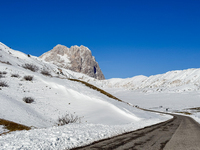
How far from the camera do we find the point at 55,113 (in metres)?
18.1

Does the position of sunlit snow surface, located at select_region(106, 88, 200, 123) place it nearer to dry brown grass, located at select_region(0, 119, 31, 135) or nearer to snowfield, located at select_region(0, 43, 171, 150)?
snowfield, located at select_region(0, 43, 171, 150)

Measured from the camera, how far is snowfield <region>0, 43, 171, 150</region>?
25.4 ft

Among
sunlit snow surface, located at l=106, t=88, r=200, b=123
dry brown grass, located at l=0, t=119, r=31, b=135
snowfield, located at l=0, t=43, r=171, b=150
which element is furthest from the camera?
sunlit snow surface, located at l=106, t=88, r=200, b=123

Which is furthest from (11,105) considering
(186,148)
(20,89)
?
(186,148)

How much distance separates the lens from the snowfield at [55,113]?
774 cm

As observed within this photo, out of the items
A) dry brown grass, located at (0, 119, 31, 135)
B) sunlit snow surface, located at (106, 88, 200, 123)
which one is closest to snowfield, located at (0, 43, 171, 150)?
dry brown grass, located at (0, 119, 31, 135)

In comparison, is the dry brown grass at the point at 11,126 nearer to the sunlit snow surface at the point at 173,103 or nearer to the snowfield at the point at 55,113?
the snowfield at the point at 55,113

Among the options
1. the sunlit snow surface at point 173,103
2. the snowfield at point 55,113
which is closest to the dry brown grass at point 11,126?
the snowfield at point 55,113

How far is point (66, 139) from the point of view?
7.82m

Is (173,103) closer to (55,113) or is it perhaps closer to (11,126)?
(55,113)

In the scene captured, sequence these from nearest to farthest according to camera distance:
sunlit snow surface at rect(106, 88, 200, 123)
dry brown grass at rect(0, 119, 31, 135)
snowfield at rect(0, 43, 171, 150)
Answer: snowfield at rect(0, 43, 171, 150)
dry brown grass at rect(0, 119, 31, 135)
sunlit snow surface at rect(106, 88, 200, 123)

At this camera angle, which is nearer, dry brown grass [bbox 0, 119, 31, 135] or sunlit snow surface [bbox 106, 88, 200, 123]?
dry brown grass [bbox 0, 119, 31, 135]

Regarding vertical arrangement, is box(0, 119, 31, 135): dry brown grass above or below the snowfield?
below

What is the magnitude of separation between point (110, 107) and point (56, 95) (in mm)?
6941
